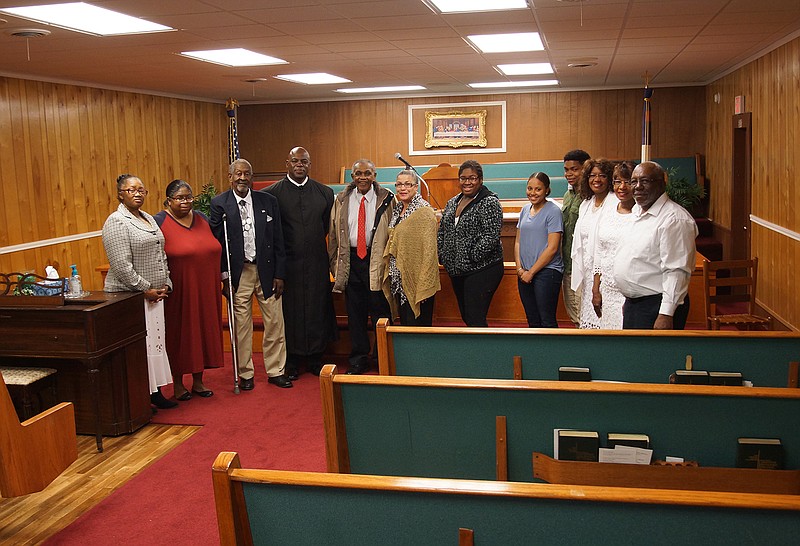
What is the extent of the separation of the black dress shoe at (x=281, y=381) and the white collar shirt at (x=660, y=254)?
269 centimetres

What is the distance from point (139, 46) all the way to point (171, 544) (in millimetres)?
4302

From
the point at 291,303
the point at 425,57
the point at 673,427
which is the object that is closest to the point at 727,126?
the point at 425,57

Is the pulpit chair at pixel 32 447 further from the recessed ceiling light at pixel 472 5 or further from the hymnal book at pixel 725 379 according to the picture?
the recessed ceiling light at pixel 472 5

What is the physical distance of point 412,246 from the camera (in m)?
5.32

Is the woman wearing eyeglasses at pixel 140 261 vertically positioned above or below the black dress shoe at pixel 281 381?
above

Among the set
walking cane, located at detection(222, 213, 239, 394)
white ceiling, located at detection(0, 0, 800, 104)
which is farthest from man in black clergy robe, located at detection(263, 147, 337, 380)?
white ceiling, located at detection(0, 0, 800, 104)

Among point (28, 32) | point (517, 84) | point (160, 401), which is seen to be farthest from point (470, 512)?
point (517, 84)

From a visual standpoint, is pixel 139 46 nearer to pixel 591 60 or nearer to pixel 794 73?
pixel 591 60

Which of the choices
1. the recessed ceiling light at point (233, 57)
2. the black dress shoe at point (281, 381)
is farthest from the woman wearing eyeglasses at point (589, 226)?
the recessed ceiling light at point (233, 57)

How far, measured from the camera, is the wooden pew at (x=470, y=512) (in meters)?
1.55

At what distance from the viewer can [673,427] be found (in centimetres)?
238

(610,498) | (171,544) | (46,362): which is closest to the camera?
(610,498)

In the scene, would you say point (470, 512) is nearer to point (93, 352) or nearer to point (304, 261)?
point (93, 352)

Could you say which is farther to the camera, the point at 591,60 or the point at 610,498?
the point at 591,60
